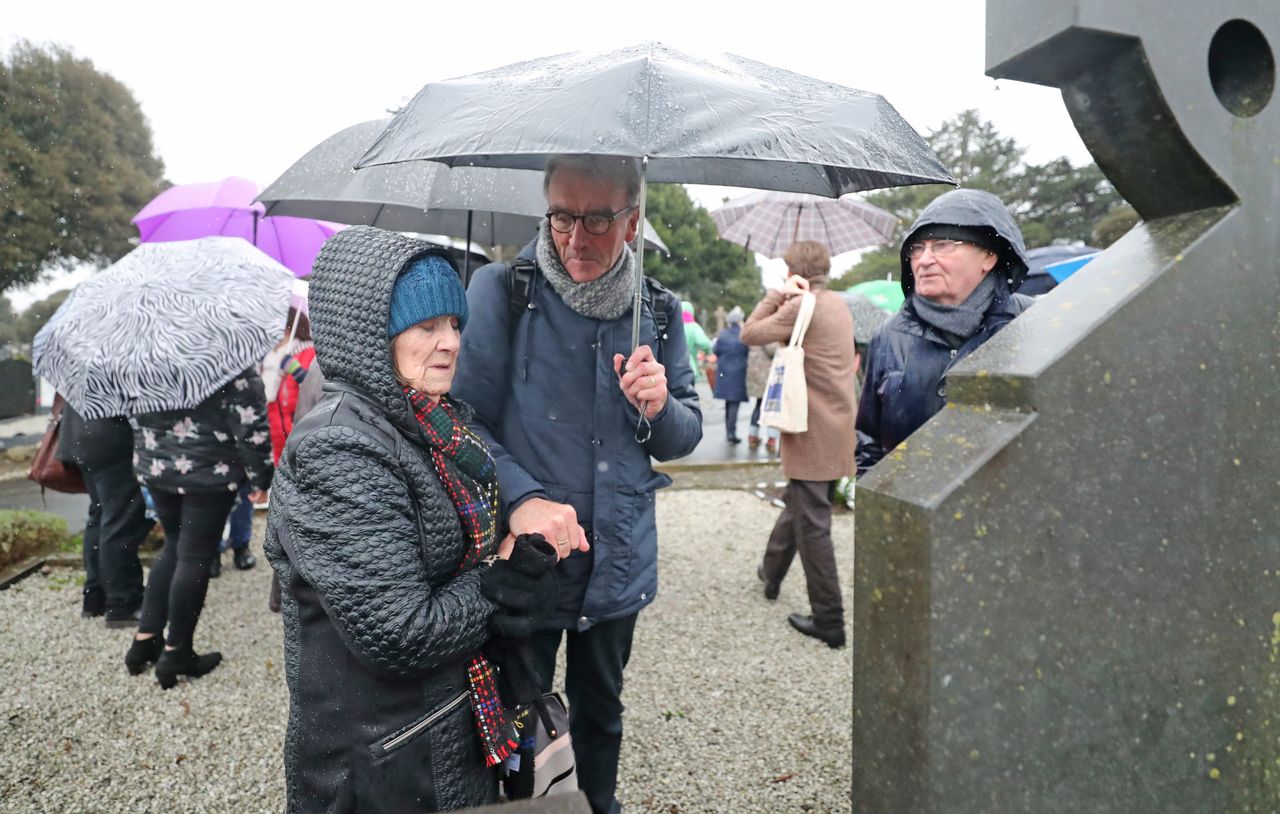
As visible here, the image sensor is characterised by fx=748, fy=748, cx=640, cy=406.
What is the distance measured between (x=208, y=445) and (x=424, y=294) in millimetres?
2433

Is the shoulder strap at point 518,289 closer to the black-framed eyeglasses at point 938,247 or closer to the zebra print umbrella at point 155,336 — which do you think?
the black-framed eyeglasses at point 938,247

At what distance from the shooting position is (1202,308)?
1.30 meters

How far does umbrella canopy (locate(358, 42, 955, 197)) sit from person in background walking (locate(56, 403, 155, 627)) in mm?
3235

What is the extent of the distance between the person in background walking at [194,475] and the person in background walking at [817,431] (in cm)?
275

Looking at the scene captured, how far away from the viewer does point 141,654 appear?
3.80m

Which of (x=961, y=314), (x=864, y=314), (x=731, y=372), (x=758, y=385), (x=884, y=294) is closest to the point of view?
→ (x=961, y=314)

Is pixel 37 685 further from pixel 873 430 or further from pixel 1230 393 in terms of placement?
pixel 1230 393

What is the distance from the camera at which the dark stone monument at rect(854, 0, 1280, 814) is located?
1.17m

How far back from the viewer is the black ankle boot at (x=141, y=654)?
379cm

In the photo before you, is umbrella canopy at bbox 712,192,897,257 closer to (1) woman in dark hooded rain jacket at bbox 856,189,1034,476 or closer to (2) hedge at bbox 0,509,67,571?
(1) woman in dark hooded rain jacket at bbox 856,189,1034,476

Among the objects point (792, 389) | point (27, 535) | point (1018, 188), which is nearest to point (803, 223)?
point (792, 389)

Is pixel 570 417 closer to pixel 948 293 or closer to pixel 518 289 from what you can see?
pixel 518 289

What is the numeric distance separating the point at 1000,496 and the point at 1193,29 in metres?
0.83

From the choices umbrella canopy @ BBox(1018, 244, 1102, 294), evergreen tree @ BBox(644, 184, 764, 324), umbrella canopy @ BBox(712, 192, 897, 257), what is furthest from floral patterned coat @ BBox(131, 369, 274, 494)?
evergreen tree @ BBox(644, 184, 764, 324)
